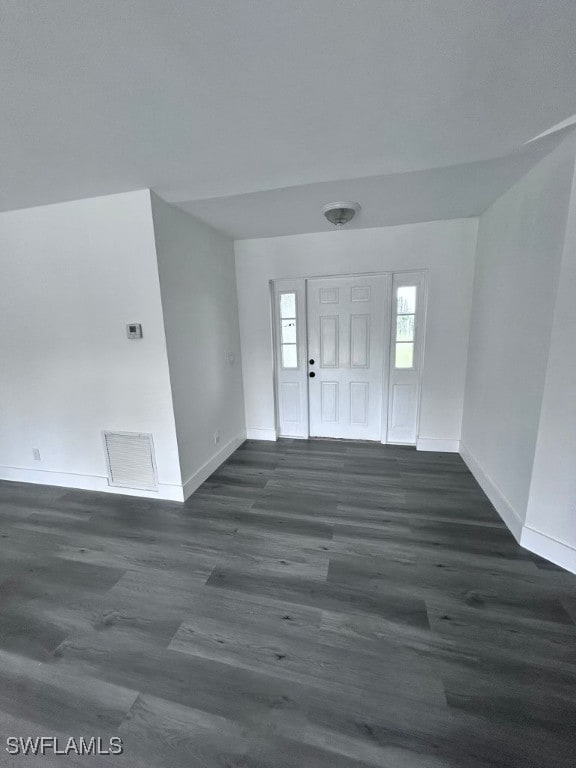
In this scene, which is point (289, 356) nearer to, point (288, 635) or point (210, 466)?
point (210, 466)

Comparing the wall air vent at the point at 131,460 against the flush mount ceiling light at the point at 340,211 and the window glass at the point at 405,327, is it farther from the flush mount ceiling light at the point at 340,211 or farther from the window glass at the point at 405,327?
the window glass at the point at 405,327

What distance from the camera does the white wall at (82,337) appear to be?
2.36 metres

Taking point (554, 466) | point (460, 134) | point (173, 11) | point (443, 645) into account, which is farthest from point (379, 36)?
point (443, 645)

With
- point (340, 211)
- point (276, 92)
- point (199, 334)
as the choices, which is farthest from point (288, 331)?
point (276, 92)

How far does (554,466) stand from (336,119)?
229cm

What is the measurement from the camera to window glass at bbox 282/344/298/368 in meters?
3.81

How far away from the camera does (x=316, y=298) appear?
3629 millimetres

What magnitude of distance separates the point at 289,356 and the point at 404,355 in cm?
134

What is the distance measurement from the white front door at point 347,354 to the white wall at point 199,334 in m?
0.98

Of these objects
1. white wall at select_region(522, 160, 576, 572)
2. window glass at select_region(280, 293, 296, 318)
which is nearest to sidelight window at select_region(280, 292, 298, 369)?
window glass at select_region(280, 293, 296, 318)

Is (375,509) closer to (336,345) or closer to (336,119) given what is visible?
(336,345)

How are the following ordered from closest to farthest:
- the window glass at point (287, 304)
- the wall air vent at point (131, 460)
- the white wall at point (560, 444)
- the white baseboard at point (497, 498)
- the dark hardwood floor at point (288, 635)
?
the dark hardwood floor at point (288, 635)
the white wall at point (560, 444)
the white baseboard at point (497, 498)
the wall air vent at point (131, 460)
the window glass at point (287, 304)

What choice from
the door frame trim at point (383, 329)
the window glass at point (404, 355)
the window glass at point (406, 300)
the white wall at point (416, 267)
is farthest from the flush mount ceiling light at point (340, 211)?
the window glass at point (404, 355)

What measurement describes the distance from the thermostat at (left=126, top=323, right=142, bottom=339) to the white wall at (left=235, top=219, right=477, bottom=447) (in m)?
1.52
